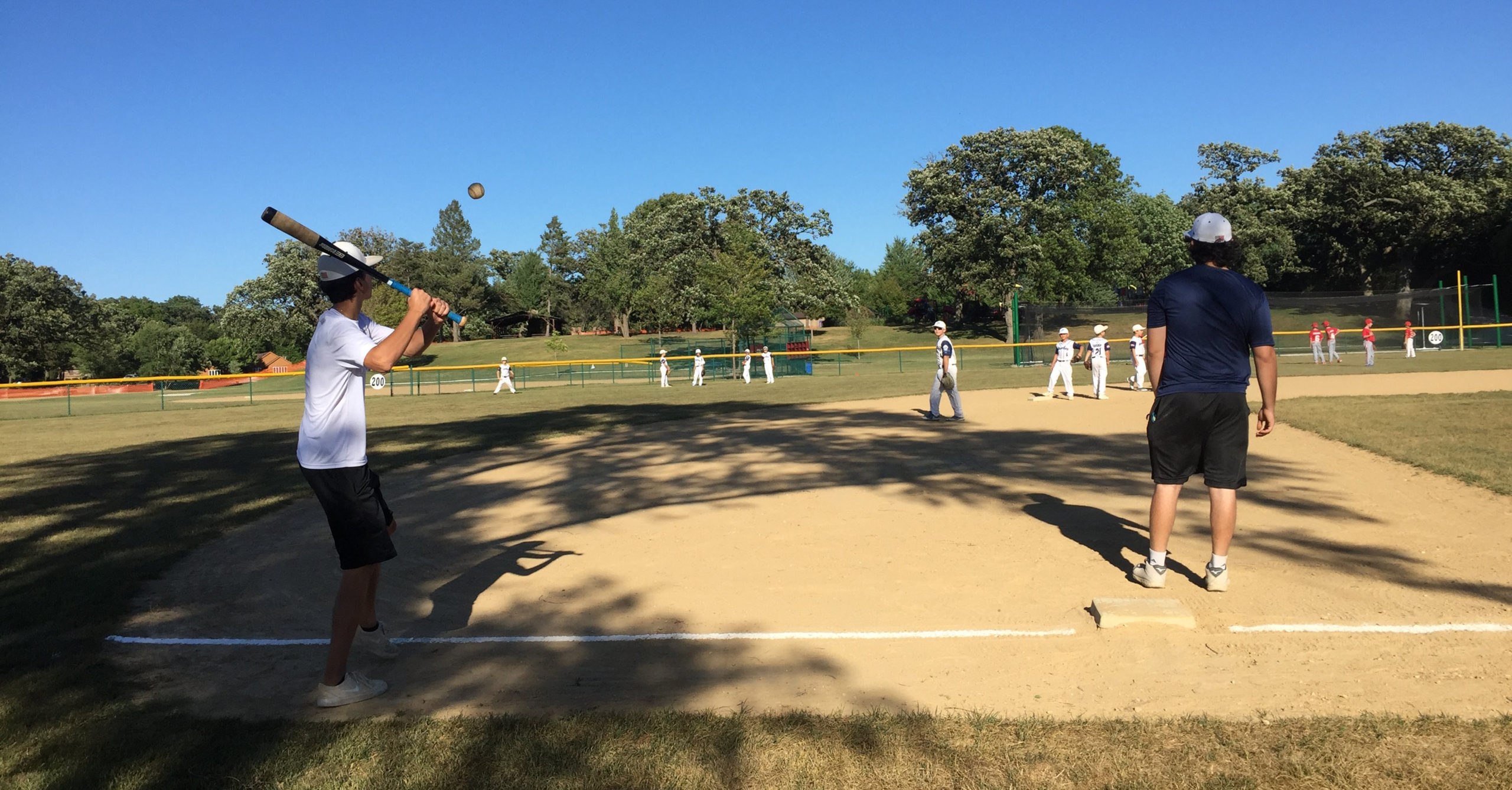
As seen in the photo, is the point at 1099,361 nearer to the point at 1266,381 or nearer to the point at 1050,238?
the point at 1266,381

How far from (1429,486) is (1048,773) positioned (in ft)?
26.0

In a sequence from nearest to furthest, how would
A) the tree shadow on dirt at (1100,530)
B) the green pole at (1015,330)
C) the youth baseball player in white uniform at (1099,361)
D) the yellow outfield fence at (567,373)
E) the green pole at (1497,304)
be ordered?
1. the tree shadow on dirt at (1100,530)
2. the youth baseball player in white uniform at (1099,361)
3. the yellow outfield fence at (567,373)
4. the green pole at (1497,304)
5. the green pole at (1015,330)

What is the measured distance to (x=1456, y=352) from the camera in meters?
38.6

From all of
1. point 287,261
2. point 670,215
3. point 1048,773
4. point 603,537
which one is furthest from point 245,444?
point 287,261

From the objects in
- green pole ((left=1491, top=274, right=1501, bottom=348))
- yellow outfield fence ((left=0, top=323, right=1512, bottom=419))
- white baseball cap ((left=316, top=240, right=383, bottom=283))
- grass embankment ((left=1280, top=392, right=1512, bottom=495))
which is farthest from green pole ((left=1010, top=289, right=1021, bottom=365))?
white baseball cap ((left=316, top=240, right=383, bottom=283))

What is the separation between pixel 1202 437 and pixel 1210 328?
0.65m

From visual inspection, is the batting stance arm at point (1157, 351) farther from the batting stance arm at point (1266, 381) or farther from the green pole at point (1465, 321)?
the green pole at point (1465, 321)

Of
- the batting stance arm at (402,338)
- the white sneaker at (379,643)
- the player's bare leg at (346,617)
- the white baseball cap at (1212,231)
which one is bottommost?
the white sneaker at (379,643)

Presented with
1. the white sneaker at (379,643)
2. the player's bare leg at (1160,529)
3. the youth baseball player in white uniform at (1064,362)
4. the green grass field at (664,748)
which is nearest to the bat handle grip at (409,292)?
the white sneaker at (379,643)

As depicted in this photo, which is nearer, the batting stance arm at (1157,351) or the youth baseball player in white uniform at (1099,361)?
the batting stance arm at (1157,351)

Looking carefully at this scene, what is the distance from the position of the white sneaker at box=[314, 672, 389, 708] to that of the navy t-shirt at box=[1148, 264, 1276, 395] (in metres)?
4.64

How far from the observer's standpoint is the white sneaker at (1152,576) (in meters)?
5.84

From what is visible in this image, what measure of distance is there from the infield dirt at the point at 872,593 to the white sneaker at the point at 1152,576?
0.12 meters

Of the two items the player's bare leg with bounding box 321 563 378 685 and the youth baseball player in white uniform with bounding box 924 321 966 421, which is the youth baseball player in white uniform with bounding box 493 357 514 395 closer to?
the youth baseball player in white uniform with bounding box 924 321 966 421
